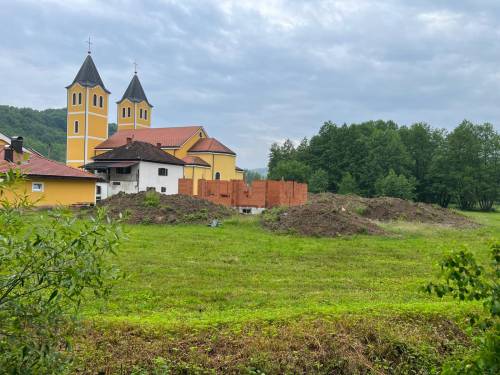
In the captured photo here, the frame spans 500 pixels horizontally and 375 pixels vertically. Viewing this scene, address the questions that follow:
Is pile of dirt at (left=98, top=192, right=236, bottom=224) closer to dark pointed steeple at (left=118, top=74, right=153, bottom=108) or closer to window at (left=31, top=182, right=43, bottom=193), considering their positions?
window at (left=31, top=182, right=43, bottom=193)

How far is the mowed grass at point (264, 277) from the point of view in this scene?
6.41 meters

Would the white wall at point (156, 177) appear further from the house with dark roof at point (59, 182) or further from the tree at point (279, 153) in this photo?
the tree at point (279, 153)

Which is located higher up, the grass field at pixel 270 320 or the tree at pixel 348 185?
the tree at pixel 348 185

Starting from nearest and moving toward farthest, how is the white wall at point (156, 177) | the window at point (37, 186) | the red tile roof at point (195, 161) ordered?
1. the window at point (37, 186)
2. the white wall at point (156, 177)
3. the red tile roof at point (195, 161)

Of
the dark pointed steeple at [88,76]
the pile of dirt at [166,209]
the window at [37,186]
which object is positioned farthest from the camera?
the dark pointed steeple at [88,76]

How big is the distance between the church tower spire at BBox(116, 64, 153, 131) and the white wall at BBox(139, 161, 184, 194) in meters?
26.7

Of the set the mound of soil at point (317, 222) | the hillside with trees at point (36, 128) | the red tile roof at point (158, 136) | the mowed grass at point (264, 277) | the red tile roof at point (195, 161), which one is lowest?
the mowed grass at point (264, 277)

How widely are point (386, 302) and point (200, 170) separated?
40102 millimetres

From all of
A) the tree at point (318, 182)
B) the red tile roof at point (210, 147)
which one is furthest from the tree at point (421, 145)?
the red tile roof at point (210, 147)

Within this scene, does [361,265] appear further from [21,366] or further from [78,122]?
[78,122]

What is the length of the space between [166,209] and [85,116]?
36.4 meters

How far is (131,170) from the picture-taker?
3259 cm

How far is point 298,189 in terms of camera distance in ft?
88.2

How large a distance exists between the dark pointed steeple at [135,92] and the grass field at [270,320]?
53044 millimetres
